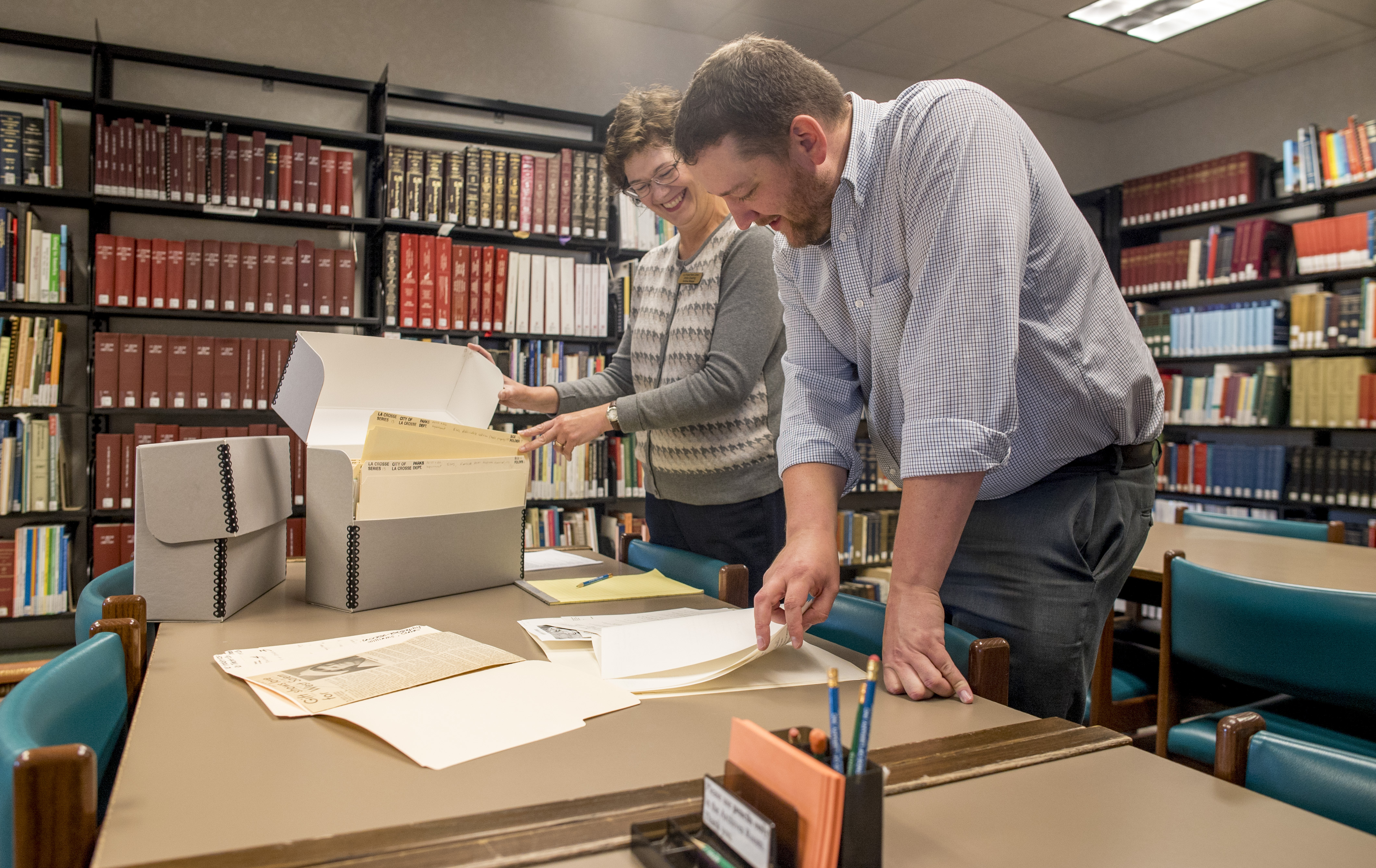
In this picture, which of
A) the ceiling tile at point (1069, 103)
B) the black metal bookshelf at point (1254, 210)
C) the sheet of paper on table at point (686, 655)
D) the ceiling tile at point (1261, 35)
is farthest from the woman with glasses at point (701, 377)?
the ceiling tile at point (1069, 103)

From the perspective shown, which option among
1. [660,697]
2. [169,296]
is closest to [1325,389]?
[660,697]

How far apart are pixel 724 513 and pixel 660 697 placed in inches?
34.4

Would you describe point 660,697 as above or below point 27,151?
below

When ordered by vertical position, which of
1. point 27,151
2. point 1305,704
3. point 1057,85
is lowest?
point 1305,704

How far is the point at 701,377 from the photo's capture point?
1.57 m

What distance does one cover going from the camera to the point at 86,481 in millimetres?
2998

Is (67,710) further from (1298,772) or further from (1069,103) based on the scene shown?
(1069,103)

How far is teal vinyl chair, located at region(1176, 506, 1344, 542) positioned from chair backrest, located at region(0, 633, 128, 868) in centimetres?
289

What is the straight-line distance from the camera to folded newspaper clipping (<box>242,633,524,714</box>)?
0.77 meters

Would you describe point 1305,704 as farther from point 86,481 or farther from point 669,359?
point 86,481

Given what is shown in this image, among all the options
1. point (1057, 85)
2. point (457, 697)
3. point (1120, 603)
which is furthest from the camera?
point (1057, 85)

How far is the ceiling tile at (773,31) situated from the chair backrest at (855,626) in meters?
3.52

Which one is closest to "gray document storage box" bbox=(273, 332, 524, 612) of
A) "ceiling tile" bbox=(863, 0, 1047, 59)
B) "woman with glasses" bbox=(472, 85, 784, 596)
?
"woman with glasses" bbox=(472, 85, 784, 596)

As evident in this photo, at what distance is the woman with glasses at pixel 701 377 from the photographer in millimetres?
1585
